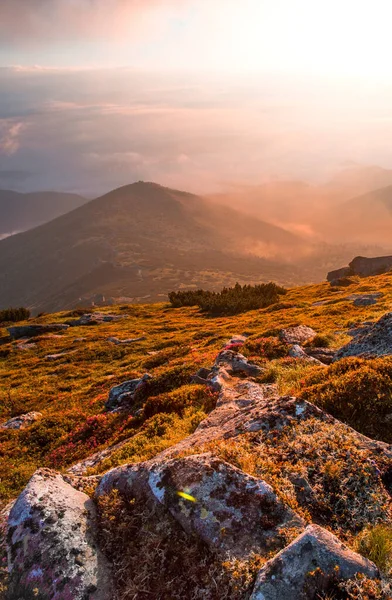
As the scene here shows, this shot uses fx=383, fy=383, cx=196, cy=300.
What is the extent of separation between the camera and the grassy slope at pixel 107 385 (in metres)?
15.9

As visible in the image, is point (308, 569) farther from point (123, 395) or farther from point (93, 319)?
point (93, 319)

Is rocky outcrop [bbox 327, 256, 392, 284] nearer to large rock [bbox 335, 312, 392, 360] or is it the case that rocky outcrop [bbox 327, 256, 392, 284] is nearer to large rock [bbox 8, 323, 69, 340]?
large rock [bbox 8, 323, 69, 340]

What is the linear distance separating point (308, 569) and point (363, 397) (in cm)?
648

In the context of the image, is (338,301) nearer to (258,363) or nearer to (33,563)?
(258,363)

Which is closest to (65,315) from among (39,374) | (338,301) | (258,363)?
(39,374)

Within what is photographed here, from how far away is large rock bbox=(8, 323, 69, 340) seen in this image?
67.4 m

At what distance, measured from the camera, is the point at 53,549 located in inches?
243

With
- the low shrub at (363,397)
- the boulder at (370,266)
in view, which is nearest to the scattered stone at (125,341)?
the low shrub at (363,397)

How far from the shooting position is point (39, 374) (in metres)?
43.0

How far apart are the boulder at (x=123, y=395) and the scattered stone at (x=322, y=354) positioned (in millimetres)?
9623

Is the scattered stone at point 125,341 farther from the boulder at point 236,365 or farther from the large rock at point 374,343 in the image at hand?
the large rock at point 374,343

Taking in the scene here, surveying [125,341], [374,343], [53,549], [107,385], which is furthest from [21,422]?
[125,341]

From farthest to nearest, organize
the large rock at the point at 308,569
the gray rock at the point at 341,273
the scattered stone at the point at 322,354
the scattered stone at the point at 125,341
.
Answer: the gray rock at the point at 341,273 < the scattered stone at the point at 125,341 < the scattered stone at the point at 322,354 < the large rock at the point at 308,569

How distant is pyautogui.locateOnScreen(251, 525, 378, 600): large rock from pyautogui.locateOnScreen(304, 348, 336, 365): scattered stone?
15010 millimetres
